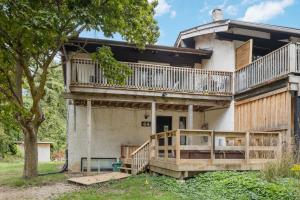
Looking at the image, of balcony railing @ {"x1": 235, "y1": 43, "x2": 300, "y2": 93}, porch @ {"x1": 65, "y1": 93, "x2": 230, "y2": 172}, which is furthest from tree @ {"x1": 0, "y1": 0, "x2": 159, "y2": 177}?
balcony railing @ {"x1": 235, "y1": 43, "x2": 300, "y2": 93}

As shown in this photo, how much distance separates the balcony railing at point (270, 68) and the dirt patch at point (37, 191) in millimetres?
8088

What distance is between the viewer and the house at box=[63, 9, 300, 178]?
435 inches

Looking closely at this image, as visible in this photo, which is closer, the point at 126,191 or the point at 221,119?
the point at 126,191

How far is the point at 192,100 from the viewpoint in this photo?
15.1 m

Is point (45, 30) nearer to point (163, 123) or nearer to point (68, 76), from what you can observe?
point (68, 76)

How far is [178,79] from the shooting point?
15.0 metres

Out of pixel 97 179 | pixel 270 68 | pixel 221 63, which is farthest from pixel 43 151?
pixel 270 68

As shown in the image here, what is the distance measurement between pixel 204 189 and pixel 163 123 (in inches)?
354

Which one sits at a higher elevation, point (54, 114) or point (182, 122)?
point (54, 114)

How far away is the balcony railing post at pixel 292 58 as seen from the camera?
450 inches

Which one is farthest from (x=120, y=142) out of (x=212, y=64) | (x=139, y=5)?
(x=139, y=5)

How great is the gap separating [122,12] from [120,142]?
23.8ft

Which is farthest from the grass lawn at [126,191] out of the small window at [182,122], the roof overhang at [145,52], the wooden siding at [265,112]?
the small window at [182,122]

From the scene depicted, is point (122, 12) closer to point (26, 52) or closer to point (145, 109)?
point (26, 52)
